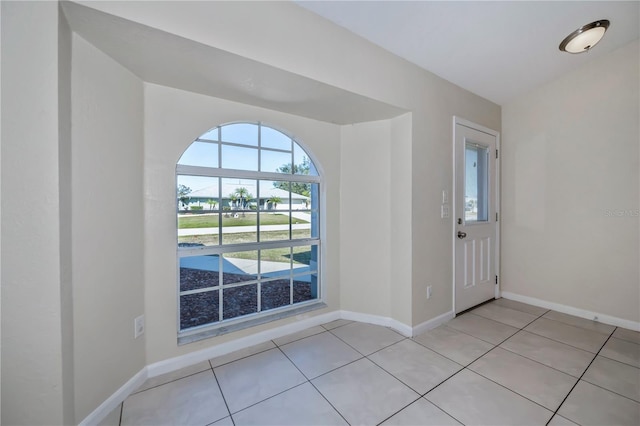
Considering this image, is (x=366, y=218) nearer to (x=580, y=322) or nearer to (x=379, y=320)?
(x=379, y=320)

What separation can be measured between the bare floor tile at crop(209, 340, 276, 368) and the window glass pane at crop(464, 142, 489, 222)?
2.41 m

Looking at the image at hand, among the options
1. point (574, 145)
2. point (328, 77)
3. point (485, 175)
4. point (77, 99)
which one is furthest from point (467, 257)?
point (77, 99)

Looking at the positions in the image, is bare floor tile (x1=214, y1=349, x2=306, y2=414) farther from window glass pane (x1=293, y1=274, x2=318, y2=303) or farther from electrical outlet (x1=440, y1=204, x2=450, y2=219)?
electrical outlet (x1=440, y1=204, x2=450, y2=219)

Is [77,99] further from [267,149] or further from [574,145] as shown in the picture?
[574,145]

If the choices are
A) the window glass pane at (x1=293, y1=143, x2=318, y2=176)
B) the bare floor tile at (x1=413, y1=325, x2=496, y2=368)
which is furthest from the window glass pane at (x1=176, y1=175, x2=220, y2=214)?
the bare floor tile at (x1=413, y1=325, x2=496, y2=368)

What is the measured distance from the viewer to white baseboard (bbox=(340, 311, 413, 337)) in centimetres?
229

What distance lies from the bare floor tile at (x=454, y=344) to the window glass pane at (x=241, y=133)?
7.55 ft

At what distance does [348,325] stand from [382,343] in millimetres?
419

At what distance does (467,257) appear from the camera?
275 cm

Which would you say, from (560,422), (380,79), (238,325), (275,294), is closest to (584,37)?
(380,79)

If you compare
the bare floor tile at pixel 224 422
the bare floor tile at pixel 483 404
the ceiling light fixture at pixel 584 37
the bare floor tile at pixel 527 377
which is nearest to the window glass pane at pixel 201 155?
the bare floor tile at pixel 224 422

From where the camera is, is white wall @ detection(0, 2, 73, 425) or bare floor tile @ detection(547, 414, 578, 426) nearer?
white wall @ detection(0, 2, 73, 425)

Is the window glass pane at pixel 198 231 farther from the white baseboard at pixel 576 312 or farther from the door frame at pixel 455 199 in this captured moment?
the white baseboard at pixel 576 312

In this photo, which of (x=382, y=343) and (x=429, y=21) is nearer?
(x=429, y=21)
